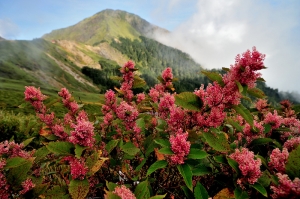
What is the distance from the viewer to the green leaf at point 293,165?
150 cm

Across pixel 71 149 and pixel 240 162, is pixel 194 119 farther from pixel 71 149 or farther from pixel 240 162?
pixel 71 149

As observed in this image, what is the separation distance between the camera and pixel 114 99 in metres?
3.31

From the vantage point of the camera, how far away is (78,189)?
178cm

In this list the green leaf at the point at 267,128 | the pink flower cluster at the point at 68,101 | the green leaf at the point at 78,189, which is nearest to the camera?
the green leaf at the point at 78,189

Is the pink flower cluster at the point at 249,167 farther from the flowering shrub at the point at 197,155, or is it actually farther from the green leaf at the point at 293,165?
the green leaf at the point at 293,165

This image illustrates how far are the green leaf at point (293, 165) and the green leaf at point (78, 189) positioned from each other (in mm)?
1519

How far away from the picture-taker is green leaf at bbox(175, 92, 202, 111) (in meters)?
2.02

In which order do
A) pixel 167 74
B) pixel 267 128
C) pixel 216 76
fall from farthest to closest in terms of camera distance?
pixel 167 74
pixel 267 128
pixel 216 76

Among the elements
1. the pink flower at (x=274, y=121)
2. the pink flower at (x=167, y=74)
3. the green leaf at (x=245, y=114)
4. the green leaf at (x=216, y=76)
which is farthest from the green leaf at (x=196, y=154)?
the pink flower at (x=167, y=74)

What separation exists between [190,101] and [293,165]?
932mm

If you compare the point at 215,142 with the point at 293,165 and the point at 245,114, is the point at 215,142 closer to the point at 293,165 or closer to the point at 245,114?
the point at 245,114

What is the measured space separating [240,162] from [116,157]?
161cm

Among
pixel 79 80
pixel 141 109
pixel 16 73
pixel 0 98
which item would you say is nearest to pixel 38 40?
pixel 79 80

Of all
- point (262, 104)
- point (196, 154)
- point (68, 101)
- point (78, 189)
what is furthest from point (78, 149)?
point (262, 104)
